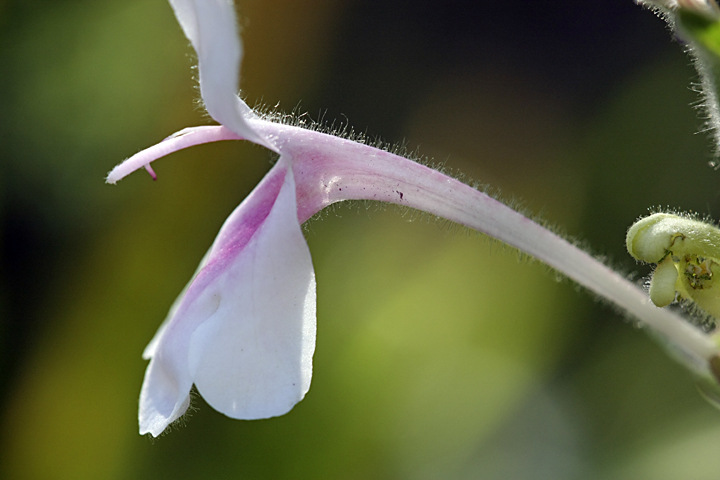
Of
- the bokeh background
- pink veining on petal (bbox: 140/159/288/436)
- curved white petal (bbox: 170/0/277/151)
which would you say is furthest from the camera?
the bokeh background

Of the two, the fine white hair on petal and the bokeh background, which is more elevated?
the fine white hair on petal

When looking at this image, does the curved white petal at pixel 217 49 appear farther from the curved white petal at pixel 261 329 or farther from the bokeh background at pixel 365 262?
the bokeh background at pixel 365 262

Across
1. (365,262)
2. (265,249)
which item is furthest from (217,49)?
(365,262)

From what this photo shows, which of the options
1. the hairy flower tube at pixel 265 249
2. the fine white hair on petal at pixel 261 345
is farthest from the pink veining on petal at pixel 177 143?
the fine white hair on petal at pixel 261 345

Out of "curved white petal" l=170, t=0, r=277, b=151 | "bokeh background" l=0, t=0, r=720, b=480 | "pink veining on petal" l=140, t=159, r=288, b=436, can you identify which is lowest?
"bokeh background" l=0, t=0, r=720, b=480

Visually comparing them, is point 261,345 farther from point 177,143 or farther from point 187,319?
point 177,143

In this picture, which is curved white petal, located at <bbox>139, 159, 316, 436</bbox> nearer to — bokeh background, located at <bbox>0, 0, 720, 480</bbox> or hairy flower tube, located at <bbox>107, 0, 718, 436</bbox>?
hairy flower tube, located at <bbox>107, 0, 718, 436</bbox>

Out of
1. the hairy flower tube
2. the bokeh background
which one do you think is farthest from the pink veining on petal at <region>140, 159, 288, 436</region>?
the bokeh background
